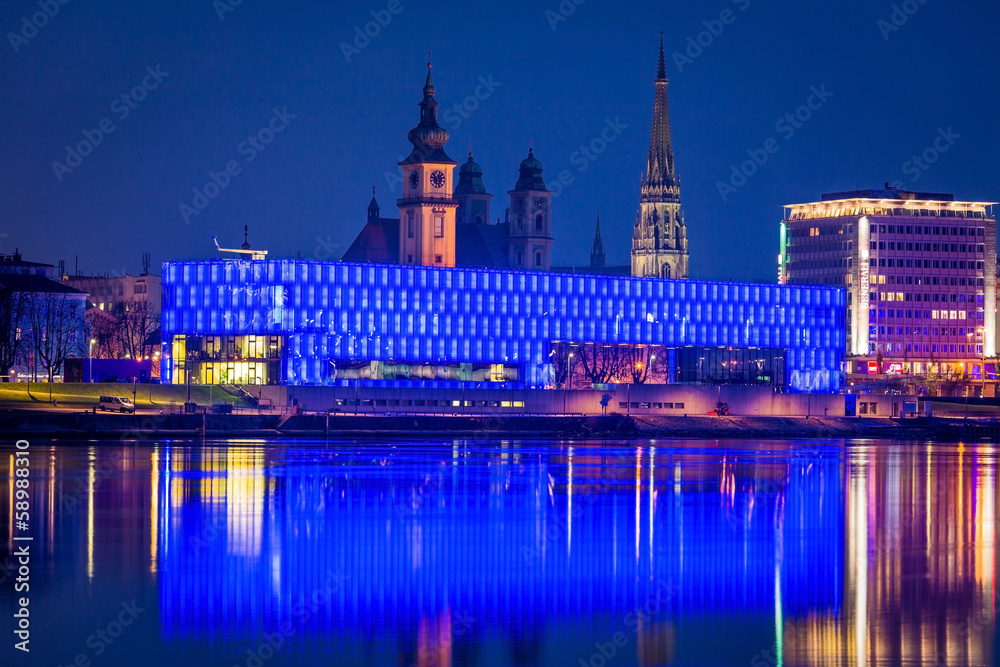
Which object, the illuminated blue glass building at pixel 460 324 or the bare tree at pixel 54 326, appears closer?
the bare tree at pixel 54 326

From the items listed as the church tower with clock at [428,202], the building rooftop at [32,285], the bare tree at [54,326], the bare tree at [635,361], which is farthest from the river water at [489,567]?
the church tower with clock at [428,202]

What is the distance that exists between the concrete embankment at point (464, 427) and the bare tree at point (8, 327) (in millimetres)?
28801

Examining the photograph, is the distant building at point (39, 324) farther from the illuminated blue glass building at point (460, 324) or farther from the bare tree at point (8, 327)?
the illuminated blue glass building at point (460, 324)

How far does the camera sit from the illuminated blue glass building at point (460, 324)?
473 ft

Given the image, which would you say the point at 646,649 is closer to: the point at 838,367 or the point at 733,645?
the point at 733,645

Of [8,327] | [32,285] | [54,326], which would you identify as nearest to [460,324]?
[54,326]

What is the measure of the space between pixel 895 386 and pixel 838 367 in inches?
1261

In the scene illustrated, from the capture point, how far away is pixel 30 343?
14462 cm

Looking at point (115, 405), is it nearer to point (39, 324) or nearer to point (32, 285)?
point (39, 324)

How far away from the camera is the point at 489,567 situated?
40.7 m

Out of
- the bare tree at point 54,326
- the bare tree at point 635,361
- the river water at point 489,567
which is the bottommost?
the river water at point 489,567

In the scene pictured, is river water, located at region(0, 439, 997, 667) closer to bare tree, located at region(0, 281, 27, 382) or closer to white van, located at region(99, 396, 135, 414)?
white van, located at region(99, 396, 135, 414)

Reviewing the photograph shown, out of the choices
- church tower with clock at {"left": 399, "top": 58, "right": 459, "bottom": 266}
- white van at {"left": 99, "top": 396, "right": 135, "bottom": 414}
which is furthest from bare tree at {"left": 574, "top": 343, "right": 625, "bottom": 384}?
white van at {"left": 99, "top": 396, "right": 135, "bottom": 414}

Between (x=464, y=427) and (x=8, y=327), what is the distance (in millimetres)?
42747
